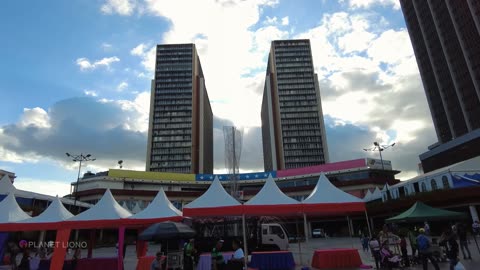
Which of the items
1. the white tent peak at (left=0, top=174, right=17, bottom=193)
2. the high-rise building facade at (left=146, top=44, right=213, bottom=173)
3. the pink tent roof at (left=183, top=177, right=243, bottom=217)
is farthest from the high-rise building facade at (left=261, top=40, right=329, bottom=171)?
the pink tent roof at (left=183, top=177, right=243, bottom=217)

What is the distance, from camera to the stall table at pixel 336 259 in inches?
539

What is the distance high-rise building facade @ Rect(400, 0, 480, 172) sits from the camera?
61.4 metres

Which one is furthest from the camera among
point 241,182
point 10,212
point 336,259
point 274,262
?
point 241,182

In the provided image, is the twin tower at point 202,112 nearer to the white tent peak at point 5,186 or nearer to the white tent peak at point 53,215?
the white tent peak at point 5,186

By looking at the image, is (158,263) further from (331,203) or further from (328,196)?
(328,196)

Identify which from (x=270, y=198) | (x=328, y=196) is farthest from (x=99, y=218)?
(x=328, y=196)

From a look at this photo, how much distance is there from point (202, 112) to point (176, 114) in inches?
366

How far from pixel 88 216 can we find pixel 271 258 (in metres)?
9.07

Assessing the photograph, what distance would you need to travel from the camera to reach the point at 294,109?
10475 centimetres

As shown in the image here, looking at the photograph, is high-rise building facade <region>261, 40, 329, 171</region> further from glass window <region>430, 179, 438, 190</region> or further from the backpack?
the backpack

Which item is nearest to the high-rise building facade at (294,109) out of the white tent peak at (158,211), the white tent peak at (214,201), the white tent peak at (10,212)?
the white tent peak at (158,211)

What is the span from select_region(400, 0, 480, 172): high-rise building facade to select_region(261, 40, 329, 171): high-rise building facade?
3359cm

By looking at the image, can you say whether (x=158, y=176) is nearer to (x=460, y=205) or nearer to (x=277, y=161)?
(x=277, y=161)

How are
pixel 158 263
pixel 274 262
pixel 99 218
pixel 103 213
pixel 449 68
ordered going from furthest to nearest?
pixel 449 68 < pixel 103 213 < pixel 99 218 < pixel 274 262 < pixel 158 263
